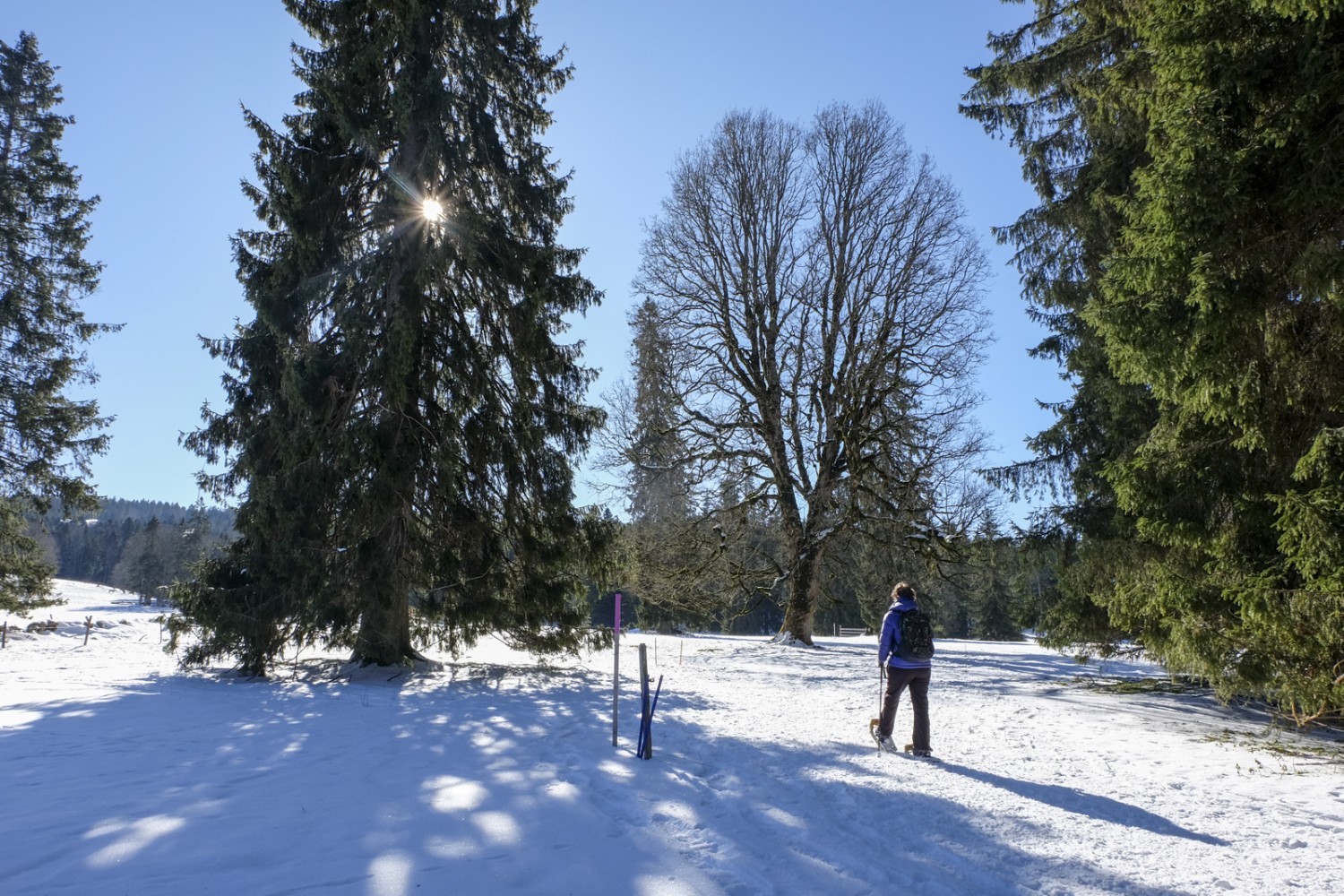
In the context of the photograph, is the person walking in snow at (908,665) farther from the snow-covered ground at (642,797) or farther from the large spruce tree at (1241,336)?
the large spruce tree at (1241,336)

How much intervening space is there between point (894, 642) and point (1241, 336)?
395 cm

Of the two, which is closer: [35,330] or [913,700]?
[913,700]

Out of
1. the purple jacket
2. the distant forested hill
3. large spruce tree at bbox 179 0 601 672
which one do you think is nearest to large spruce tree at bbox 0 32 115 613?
large spruce tree at bbox 179 0 601 672

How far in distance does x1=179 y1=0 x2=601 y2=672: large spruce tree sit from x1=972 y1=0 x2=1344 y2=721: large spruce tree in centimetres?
928

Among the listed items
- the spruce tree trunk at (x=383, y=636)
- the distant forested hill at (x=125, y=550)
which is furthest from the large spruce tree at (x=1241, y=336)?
the distant forested hill at (x=125, y=550)

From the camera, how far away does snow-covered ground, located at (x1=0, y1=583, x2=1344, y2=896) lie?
3.93 m

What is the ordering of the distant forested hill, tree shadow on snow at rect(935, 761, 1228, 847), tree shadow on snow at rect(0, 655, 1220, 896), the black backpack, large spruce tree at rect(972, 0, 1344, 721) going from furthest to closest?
the distant forested hill → the black backpack → large spruce tree at rect(972, 0, 1344, 721) → tree shadow on snow at rect(935, 761, 1228, 847) → tree shadow on snow at rect(0, 655, 1220, 896)

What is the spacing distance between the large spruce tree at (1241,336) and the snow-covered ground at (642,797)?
51.3 inches

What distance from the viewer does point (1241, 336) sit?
215 inches

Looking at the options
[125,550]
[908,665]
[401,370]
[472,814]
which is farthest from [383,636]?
[125,550]

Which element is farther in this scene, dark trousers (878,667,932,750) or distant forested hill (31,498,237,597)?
distant forested hill (31,498,237,597)

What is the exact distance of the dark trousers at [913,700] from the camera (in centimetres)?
716

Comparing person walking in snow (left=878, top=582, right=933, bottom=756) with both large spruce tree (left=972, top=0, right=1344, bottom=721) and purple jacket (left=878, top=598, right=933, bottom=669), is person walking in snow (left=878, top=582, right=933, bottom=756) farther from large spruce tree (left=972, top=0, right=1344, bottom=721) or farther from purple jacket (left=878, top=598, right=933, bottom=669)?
large spruce tree (left=972, top=0, right=1344, bottom=721)

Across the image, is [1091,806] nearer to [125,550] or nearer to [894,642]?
[894,642]
